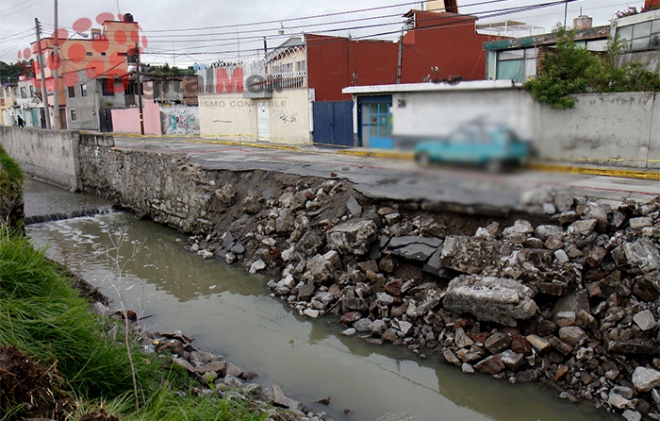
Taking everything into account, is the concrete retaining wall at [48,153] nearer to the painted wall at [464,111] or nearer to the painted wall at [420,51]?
the painted wall at [420,51]

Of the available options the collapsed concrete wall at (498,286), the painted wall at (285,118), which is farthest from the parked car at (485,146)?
the painted wall at (285,118)

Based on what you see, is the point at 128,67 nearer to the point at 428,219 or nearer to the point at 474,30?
the point at 428,219

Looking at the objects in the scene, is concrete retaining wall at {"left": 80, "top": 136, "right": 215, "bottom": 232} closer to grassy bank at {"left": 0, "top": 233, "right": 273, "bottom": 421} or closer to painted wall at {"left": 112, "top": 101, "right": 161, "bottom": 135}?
grassy bank at {"left": 0, "top": 233, "right": 273, "bottom": 421}

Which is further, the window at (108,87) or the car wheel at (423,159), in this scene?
the window at (108,87)

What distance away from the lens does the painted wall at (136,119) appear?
35312 mm

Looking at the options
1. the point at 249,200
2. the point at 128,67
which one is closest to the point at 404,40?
the point at 249,200

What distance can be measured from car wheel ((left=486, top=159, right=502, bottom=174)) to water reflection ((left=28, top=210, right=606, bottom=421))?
6.05 m

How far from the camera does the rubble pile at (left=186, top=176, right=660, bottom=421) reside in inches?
269

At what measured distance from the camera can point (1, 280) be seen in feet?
20.1

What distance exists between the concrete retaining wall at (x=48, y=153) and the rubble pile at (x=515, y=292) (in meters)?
17.6

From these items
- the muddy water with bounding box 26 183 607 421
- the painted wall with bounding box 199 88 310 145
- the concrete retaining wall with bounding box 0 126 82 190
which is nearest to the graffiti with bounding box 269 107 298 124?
the painted wall with bounding box 199 88 310 145

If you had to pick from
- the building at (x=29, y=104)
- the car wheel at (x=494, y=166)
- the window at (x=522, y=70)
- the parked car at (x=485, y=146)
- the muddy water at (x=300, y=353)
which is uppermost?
the building at (x=29, y=104)

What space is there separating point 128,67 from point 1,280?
131ft

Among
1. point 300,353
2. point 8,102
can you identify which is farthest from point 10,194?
point 8,102
